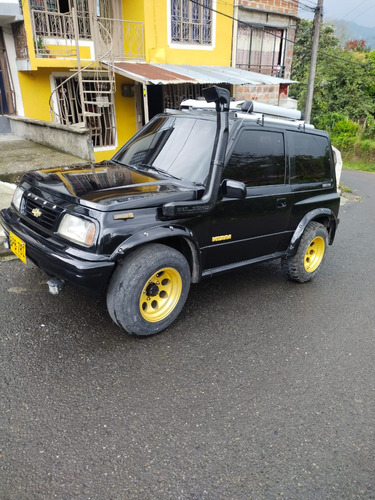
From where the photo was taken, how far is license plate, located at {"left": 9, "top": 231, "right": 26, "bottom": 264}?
A: 10.6 ft

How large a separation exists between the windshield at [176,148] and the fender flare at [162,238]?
58 centimetres

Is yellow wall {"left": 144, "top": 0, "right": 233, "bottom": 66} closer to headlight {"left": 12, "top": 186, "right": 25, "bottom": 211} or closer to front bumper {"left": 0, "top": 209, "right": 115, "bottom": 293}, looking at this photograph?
headlight {"left": 12, "top": 186, "right": 25, "bottom": 211}

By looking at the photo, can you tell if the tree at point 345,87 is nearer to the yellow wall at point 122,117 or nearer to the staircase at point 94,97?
the yellow wall at point 122,117

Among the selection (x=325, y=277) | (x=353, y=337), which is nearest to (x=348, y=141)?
(x=325, y=277)

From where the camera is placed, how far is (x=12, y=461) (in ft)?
6.96

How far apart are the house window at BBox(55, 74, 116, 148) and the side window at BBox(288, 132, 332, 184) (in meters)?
7.56

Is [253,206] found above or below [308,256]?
above

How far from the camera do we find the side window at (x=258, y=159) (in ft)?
11.9

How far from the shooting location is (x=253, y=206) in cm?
377

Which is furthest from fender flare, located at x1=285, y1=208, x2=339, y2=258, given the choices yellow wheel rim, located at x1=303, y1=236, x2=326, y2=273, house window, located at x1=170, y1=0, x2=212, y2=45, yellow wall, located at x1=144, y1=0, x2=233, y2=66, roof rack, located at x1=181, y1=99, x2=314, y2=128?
house window, located at x1=170, y1=0, x2=212, y2=45

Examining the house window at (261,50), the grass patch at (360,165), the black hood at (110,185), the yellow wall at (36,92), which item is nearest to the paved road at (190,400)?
the black hood at (110,185)

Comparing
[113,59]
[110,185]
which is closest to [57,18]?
[113,59]

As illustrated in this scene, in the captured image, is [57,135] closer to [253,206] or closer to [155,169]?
[155,169]

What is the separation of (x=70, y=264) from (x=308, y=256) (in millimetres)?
3081
